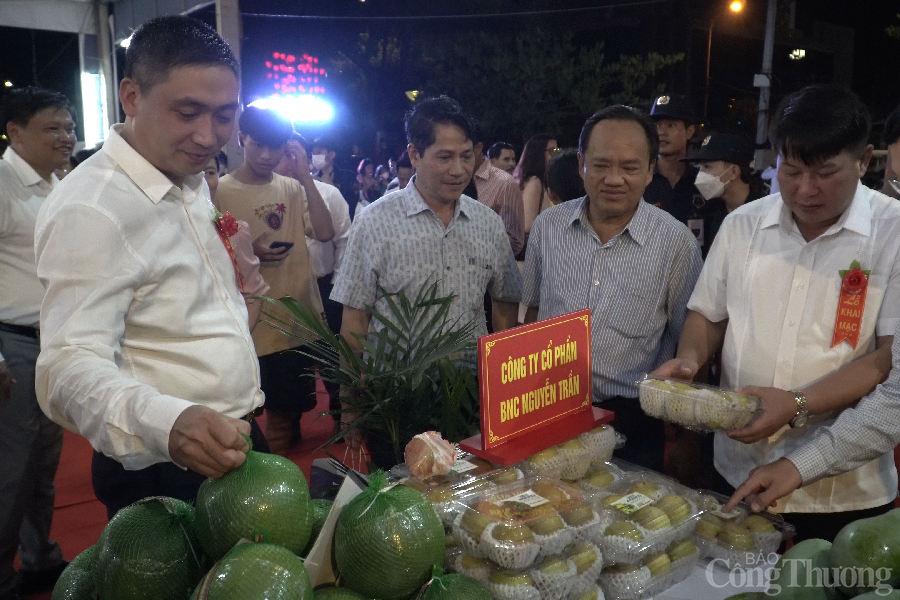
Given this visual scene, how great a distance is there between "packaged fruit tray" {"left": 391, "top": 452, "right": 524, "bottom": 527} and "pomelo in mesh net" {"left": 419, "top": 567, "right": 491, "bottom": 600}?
184 millimetres

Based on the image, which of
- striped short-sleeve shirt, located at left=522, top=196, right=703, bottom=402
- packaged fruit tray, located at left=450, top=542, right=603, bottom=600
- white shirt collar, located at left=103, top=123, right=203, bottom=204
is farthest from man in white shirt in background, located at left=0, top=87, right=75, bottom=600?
packaged fruit tray, located at left=450, top=542, right=603, bottom=600

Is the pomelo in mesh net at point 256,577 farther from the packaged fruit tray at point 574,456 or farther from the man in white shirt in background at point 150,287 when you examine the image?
the packaged fruit tray at point 574,456

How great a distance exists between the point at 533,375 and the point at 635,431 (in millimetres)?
816

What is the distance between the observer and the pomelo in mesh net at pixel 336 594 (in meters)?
0.94

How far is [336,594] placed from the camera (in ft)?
3.12

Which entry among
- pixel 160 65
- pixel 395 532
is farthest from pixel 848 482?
pixel 160 65

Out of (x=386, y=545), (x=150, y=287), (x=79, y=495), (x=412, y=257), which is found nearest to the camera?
(x=386, y=545)

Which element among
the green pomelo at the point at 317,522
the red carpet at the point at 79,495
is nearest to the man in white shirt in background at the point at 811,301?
the green pomelo at the point at 317,522

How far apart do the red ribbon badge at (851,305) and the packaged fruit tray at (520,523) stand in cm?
77

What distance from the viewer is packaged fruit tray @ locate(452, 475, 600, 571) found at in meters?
1.10

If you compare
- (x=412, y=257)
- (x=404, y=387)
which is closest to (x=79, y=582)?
(x=404, y=387)

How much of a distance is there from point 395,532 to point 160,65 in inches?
39.9

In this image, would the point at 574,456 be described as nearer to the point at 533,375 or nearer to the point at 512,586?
the point at 533,375

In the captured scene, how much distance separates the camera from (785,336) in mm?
1626
